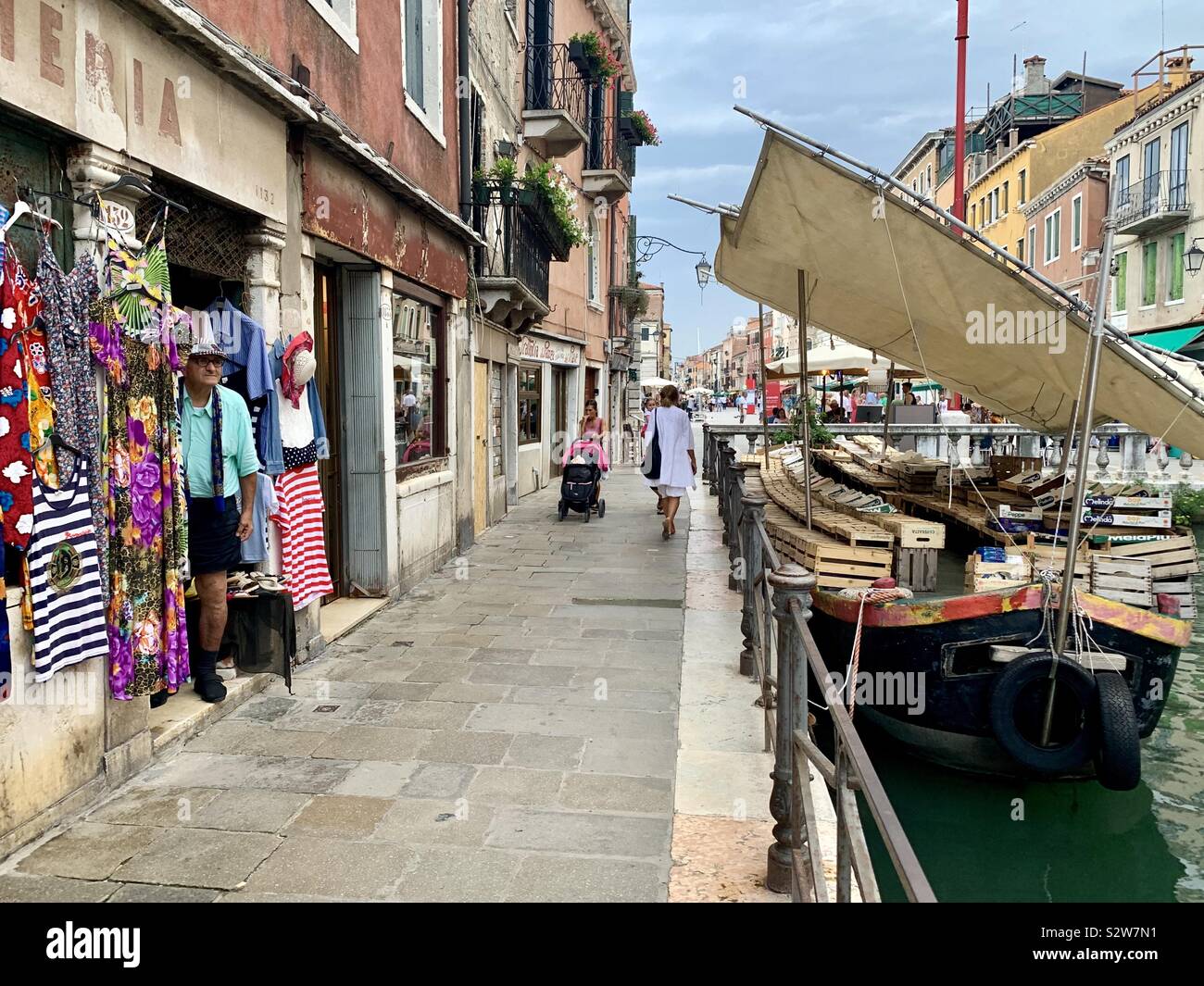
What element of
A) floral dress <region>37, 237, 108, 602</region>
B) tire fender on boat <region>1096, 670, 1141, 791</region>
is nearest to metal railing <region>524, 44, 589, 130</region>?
floral dress <region>37, 237, 108, 602</region>

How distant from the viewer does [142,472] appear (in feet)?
13.8

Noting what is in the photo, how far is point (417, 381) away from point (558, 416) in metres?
12.2

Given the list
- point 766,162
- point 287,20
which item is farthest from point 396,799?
point 287,20

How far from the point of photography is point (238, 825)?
12.3ft

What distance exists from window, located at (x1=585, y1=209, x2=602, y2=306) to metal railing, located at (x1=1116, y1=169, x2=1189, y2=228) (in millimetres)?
15290

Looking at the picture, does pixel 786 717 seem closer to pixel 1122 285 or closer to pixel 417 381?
pixel 417 381

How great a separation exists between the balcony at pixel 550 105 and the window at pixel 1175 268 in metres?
21.0

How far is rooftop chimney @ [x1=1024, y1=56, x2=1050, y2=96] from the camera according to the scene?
4419 cm

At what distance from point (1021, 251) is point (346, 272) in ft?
132

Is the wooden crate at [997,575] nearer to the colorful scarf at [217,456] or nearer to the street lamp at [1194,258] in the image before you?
the colorful scarf at [217,456]

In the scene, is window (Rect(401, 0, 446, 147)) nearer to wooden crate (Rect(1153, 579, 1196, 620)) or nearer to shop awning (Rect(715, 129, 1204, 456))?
shop awning (Rect(715, 129, 1204, 456))

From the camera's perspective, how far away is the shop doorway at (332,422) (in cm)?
752
